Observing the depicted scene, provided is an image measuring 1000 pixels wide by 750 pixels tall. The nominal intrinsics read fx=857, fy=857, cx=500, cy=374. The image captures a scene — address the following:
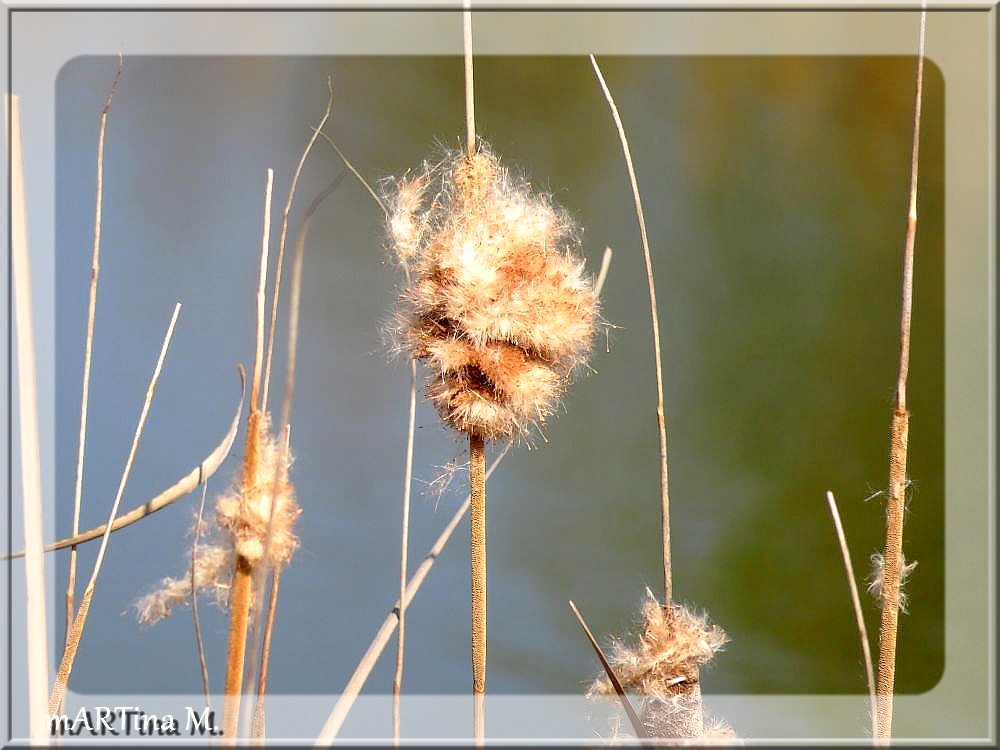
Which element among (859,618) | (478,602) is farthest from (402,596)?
(859,618)

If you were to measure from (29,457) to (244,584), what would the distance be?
168 mm

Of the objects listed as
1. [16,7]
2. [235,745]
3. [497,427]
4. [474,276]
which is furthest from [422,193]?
[16,7]

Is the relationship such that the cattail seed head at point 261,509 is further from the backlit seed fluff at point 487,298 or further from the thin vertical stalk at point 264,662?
the backlit seed fluff at point 487,298

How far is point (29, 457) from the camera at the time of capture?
1.69 feet

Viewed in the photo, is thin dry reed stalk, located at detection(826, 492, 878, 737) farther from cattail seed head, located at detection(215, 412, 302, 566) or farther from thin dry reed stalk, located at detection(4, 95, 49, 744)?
thin dry reed stalk, located at detection(4, 95, 49, 744)

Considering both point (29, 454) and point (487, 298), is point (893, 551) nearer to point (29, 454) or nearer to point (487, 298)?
point (487, 298)

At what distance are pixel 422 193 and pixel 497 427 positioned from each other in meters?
0.22

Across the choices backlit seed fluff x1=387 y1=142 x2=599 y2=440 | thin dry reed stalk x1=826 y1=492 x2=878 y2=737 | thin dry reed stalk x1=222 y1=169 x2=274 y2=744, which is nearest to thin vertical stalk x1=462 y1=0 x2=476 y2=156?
backlit seed fluff x1=387 y1=142 x2=599 y2=440

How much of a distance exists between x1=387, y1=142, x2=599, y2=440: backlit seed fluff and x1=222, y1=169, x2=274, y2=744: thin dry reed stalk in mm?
140

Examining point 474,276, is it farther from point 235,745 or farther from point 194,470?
point 235,745

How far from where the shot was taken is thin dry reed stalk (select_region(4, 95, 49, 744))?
1.68 ft

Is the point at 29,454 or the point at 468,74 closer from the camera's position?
the point at 29,454

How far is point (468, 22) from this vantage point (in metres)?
0.68

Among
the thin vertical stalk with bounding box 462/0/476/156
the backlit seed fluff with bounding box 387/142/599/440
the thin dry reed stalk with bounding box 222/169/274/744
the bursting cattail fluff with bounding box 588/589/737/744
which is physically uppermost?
the thin vertical stalk with bounding box 462/0/476/156
